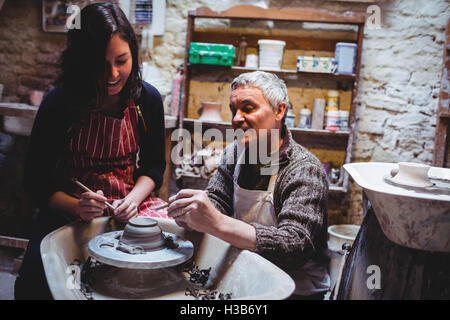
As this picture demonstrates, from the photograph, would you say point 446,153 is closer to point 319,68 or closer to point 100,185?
point 319,68

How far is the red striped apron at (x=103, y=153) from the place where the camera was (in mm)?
1903

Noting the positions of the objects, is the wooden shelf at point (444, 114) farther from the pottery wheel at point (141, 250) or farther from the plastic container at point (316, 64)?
the pottery wheel at point (141, 250)

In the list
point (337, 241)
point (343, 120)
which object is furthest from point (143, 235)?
point (343, 120)

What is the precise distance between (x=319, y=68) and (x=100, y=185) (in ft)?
8.73

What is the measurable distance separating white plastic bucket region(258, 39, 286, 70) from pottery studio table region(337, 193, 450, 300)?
8.88ft

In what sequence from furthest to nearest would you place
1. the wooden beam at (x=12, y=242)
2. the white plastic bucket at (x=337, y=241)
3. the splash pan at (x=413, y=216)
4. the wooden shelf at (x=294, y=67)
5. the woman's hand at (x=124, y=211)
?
the wooden shelf at (x=294, y=67)
the wooden beam at (x=12, y=242)
the white plastic bucket at (x=337, y=241)
the woman's hand at (x=124, y=211)
the splash pan at (x=413, y=216)

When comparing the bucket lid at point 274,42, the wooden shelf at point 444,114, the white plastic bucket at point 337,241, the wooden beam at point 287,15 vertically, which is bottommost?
the white plastic bucket at point 337,241

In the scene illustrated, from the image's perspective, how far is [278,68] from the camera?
3.86 meters

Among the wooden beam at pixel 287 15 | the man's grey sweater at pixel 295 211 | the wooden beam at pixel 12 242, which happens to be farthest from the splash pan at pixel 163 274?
the wooden beam at pixel 287 15

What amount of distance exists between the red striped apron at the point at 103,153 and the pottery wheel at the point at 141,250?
50 cm

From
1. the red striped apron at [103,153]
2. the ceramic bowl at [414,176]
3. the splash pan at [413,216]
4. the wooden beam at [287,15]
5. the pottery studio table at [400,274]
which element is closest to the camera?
the splash pan at [413,216]

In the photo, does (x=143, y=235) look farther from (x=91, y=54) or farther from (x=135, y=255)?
(x=91, y=54)

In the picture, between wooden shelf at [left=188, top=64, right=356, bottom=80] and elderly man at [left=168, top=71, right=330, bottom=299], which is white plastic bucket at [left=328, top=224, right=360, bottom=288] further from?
wooden shelf at [left=188, top=64, right=356, bottom=80]
